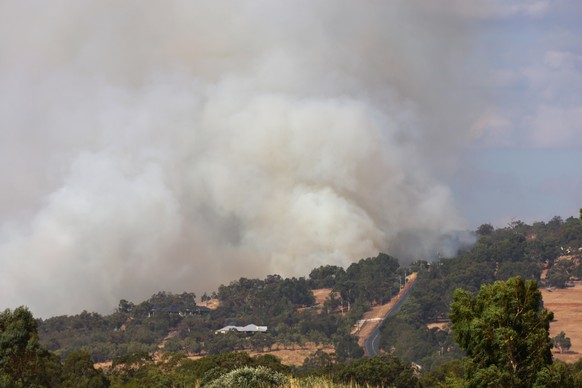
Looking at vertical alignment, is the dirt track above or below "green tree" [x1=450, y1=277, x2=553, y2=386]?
above

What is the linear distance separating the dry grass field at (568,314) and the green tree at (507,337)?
281 ft

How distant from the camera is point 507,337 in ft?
115

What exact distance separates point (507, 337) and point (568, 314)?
115188 millimetres

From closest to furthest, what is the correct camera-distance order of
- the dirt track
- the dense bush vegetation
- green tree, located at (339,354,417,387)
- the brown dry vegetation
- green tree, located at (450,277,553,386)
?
1. green tree, located at (450,277,553,386)
2. green tree, located at (339,354,417,387)
3. the dense bush vegetation
4. the dirt track
5. the brown dry vegetation

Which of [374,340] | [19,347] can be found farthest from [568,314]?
[19,347]

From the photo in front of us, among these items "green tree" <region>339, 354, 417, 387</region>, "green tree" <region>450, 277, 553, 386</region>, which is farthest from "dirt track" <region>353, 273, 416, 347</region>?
"green tree" <region>450, 277, 553, 386</region>

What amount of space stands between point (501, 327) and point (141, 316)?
435 feet

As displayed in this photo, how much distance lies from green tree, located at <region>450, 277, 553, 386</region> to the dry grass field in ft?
281

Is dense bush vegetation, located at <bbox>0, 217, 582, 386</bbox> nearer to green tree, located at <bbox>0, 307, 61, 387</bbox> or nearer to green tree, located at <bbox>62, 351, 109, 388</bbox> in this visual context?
green tree, located at <bbox>62, 351, 109, 388</bbox>

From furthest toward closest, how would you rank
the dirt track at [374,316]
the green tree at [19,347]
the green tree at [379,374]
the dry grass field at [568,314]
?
the dirt track at [374,316] → the dry grass field at [568,314] → the green tree at [379,374] → the green tree at [19,347]

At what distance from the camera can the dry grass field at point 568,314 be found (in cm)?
12744

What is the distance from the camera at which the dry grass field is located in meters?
127

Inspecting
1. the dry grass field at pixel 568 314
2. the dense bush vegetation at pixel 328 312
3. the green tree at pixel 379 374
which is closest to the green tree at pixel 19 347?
the green tree at pixel 379 374

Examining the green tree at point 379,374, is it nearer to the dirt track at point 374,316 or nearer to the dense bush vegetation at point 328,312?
the dense bush vegetation at point 328,312
